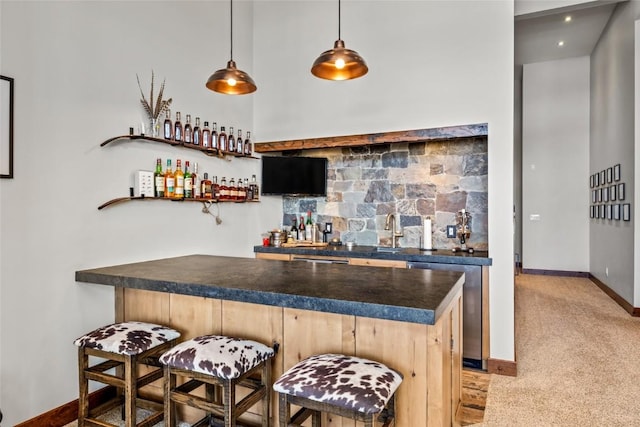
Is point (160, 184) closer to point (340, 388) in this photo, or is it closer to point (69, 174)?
point (69, 174)

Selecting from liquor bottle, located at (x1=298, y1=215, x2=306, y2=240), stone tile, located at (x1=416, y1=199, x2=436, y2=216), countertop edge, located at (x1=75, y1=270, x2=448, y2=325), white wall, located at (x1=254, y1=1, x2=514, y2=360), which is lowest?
countertop edge, located at (x1=75, y1=270, x2=448, y2=325)

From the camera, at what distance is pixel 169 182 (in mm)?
3191

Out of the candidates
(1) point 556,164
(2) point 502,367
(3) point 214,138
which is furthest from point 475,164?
(1) point 556,164

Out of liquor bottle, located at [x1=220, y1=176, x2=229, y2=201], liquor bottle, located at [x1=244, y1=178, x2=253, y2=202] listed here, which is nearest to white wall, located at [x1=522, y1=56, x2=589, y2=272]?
liquor bottle, located at [x1=244, y1=178, x2=253, y2=202]

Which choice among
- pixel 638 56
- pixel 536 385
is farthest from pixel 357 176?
pixel 638 56

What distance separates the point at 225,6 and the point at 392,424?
399 centimetres

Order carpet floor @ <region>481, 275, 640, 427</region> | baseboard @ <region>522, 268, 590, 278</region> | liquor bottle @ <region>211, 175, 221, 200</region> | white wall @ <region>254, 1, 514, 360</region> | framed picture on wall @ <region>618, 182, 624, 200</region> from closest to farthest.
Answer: carpet floor @ <region>481, 275, 640, 427</region>, white wall @ <region>254, 1, 514, 360</region>, liquor bottle @ <region>211, 175, 221, 200</region>, framed picture on wall @ <region>618, 182, 624, 200</region>, baseboard @ <region>522, 268, 590, 278</region>

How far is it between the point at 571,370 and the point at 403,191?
2.18 m

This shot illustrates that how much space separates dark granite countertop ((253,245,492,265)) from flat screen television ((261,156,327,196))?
0.69 m

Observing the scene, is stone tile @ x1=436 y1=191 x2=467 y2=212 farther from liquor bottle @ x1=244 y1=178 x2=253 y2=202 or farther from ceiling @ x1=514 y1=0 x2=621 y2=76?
ceiling @ x1=514 y1=0 x2=621 y2=76

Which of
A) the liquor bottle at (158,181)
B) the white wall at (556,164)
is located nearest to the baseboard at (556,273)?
the white wall at (556,164)

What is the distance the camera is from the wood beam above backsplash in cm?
347

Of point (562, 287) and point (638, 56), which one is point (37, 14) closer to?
point (638, 56)

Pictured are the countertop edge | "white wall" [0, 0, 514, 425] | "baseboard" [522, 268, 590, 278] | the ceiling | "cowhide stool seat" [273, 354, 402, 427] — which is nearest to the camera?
"cowhide stool seat" [273, 354, 402, 427]
